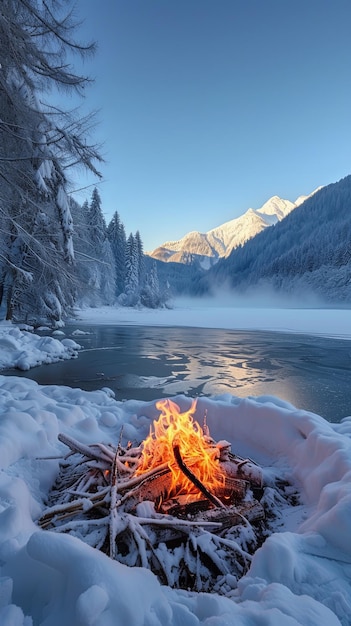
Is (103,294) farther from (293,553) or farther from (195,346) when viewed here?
(293,553)

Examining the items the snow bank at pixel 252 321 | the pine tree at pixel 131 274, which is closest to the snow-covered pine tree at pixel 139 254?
the pine tree at pixel 131 274

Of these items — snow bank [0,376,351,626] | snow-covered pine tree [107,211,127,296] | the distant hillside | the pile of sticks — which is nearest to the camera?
snow bank [0,376,351,626]

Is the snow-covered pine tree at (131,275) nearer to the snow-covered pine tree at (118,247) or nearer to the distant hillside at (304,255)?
the snow-covered pine tree at (118,247)

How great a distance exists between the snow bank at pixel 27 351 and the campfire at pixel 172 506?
806 cm

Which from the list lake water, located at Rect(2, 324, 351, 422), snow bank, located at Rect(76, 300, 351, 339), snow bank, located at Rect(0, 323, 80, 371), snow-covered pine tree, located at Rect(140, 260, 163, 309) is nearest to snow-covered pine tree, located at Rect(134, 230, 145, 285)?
snow-covered pine tree, located at Rect(140, 260, 163, 309)

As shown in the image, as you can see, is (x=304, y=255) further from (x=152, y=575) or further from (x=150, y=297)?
(x=152, y=575)

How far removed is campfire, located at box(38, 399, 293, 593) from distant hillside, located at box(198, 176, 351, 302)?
9718 cm

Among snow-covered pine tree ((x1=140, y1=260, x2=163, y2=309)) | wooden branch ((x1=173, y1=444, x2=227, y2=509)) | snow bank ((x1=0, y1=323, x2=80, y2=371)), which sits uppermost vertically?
snow-covered pine tree ((x1=140, y1=260, x2=163, y2=309))

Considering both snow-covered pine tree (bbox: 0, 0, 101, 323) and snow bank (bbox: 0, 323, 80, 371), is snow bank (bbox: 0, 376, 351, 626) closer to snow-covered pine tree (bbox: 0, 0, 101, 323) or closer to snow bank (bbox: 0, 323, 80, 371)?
snow-covered pine tree (bbox: 0, 0, 101, 323)

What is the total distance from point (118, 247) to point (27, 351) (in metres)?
52.9

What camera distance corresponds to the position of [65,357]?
1189cm

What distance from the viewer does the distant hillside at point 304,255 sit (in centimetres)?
9438

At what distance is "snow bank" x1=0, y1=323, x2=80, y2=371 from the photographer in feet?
32.9

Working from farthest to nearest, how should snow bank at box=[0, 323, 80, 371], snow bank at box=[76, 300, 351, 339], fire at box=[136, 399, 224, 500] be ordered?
1. snow bank at box=[76, 300, 351, 339]
2. snow bank at box=[0, 323, 80, 371]
3. fire at box=[136, 399, 224, 500]
